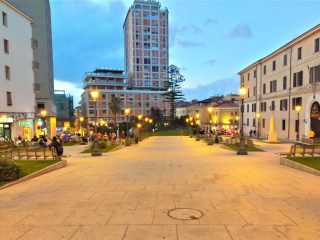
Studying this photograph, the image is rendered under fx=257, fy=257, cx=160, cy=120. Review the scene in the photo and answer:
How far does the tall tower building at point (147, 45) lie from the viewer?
113375 mm

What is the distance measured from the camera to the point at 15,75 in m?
33.2

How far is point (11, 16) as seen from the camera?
107 ft

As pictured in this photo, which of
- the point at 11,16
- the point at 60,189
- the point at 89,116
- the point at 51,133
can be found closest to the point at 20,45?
the point at 11,16

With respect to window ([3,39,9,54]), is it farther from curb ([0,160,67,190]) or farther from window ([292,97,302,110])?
window ([292,97,302,110])

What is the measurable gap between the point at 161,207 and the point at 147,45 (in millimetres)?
115117

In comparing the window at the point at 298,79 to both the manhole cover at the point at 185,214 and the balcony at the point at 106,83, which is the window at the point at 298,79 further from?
the balcony at the point at 106,83

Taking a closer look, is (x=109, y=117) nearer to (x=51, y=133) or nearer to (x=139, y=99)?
(x=139, y=99)

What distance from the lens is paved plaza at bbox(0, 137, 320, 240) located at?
182 inches

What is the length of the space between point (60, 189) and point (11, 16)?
32629 mm

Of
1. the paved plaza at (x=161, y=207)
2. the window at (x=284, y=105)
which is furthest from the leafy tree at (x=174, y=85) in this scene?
the paved plaza at (x=161, y=207)

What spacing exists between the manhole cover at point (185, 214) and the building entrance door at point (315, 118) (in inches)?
1268

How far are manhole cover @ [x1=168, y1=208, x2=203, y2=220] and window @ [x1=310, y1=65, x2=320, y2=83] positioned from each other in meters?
32.0

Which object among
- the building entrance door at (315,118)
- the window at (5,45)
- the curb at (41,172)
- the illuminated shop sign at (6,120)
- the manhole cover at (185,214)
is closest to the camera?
the manhole cover at (185,214)

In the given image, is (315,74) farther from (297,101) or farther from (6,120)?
(6,120)
